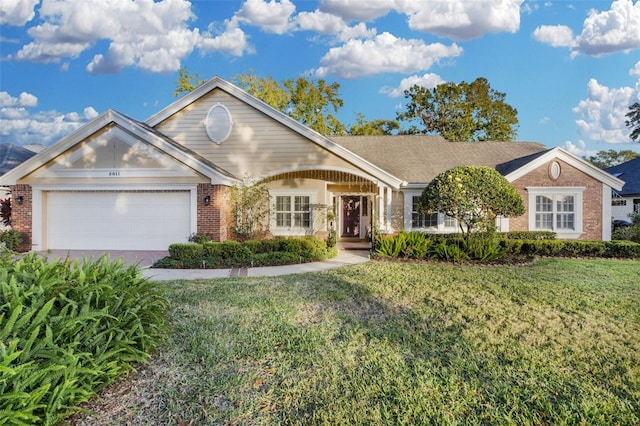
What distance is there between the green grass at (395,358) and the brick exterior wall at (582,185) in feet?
28.4

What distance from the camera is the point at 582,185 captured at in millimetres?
15328

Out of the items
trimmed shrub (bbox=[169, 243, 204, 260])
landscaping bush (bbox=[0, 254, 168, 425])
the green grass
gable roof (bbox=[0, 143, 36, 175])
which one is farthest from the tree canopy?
landscaping bush (bbox=[0, 254, 168, 425])

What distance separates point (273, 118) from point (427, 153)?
766cm

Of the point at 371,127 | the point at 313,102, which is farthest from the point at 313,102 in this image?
the point at 371,127

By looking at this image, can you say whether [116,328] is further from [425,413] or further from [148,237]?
[148,237]

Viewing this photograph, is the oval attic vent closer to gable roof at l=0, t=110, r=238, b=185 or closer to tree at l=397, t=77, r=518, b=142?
gable roof at l=0, t=110, r=238, b=185

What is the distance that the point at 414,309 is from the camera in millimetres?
6059

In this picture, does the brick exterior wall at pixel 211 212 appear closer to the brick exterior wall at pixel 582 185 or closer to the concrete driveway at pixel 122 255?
the concrete driveway at pixel 122 255

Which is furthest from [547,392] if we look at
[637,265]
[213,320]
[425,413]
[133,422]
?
[637,265]

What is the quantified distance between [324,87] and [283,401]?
30.9m

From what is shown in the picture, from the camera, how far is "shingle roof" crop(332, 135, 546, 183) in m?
16.2

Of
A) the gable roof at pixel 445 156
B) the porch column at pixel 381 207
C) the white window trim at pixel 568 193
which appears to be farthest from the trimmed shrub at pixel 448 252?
the white window trim at pixel 568 193

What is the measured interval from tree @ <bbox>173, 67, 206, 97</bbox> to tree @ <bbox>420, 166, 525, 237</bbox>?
79.0 feet

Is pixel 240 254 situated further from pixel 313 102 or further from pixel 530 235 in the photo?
pixel 313 102
